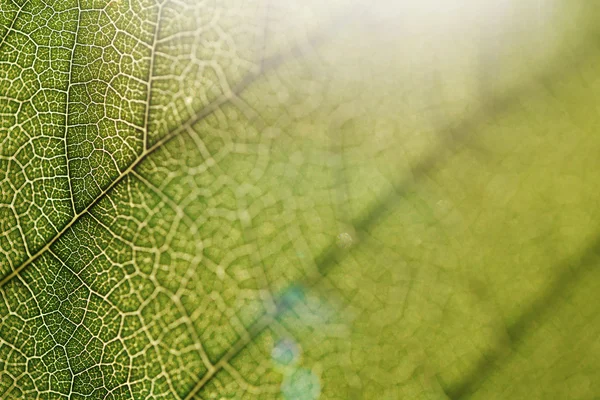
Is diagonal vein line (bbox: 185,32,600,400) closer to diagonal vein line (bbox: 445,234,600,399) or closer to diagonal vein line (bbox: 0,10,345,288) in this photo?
diagonal vein line (bbox: 445,234,600,399)

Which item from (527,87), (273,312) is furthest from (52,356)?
(527,87)

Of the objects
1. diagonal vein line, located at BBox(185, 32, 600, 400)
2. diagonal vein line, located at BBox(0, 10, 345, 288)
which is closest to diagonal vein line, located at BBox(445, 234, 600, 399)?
diagonal vein line, located at BBox(185, 32, 600, 400)

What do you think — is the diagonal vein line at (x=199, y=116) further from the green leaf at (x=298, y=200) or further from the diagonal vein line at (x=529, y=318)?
the diagonal vein line at (x=529, y=318)

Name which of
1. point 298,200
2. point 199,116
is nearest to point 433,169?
point 298,200

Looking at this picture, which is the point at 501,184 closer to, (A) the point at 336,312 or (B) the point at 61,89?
(A) the point at 336,312

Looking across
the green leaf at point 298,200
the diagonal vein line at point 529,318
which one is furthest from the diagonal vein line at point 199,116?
the diagonal vein line at point 529,318

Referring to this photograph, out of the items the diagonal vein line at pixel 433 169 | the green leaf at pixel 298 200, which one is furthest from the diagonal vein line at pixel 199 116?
the diagonal vein line at pixel 433 169
